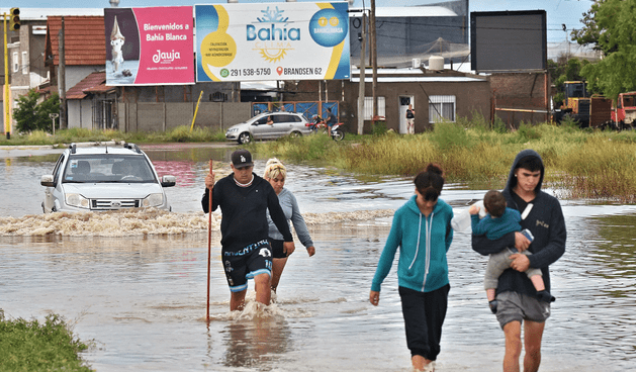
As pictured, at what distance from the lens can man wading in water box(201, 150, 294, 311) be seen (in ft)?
27.0

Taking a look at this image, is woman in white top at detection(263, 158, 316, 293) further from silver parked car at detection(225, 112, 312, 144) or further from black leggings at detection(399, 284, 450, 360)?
silver parked car at detection(225, 112, 312, 144)

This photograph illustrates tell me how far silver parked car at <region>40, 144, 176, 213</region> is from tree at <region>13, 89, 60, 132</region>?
5088 cm

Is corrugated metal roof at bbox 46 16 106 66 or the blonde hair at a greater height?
corrugated metal roof at bbox 46 16 106 66

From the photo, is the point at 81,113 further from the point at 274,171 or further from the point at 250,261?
the point at 250,261

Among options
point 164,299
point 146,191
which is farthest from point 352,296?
point 146,191

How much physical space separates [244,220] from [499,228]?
281cm

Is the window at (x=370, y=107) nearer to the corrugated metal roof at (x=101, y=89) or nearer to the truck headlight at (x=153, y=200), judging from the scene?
the corrugated metal roof at (x=101, y=89)

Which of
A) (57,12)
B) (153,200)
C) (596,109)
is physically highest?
(57,12)

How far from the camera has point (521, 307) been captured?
6129mm

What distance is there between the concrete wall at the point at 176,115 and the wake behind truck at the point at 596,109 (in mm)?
18653

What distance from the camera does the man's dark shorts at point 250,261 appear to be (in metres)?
8.30

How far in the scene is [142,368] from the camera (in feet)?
23.5

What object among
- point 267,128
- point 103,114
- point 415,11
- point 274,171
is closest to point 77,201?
point 274,171

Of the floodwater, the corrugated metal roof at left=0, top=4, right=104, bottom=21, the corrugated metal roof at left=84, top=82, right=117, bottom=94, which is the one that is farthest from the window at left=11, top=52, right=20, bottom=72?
the floodwater
